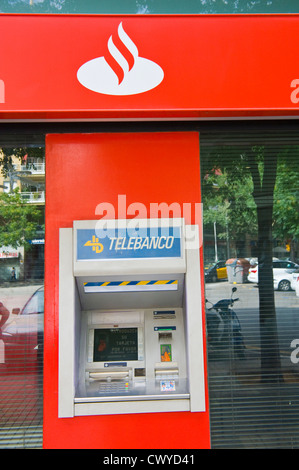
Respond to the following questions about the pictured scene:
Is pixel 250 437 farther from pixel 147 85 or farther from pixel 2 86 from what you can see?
pixel 2 86

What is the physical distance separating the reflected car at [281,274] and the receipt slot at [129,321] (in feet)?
2.00

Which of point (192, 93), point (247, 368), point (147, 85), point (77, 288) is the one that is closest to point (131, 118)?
point (147, 85)

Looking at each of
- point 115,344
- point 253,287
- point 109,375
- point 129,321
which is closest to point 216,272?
point 253,287

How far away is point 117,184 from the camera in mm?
3354

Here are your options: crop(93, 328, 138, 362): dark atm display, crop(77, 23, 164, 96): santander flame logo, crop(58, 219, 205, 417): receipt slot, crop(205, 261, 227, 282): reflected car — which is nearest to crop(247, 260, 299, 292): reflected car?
crop(205, 261, 227, 282): reflected car

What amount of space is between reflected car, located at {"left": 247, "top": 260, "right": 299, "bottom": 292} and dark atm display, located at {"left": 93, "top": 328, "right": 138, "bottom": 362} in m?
1.07

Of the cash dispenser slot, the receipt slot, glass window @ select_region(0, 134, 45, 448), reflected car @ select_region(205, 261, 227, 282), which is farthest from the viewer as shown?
reflected car @ select_region(205, 261, 227, 282)

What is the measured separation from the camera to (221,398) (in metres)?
3.31

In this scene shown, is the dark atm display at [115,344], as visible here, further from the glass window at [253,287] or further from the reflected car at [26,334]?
the glass window at [253,287]

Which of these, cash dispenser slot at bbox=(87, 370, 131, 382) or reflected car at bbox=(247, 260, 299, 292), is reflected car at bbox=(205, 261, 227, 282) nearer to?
reflected car at bbox=(247, 260, 299, 292)

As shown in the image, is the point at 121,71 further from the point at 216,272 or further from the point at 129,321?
the point at 129,321

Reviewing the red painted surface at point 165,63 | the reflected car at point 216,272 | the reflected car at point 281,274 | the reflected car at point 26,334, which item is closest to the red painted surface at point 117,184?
the reflected car at point 26,334

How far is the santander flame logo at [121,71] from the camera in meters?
3.10

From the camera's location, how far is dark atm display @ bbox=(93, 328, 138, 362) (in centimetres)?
318
